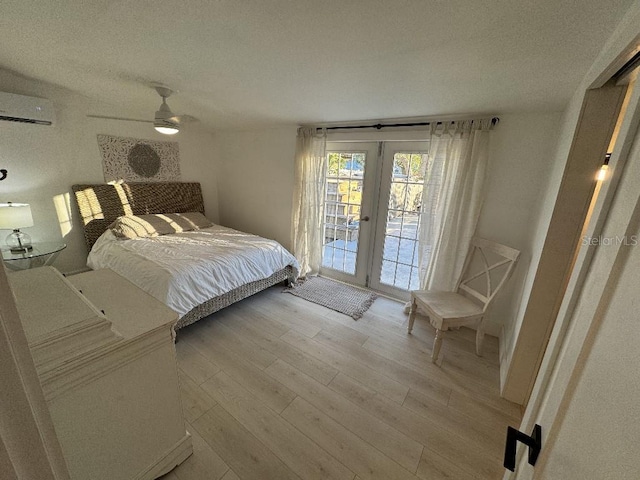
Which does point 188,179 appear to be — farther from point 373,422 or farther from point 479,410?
point 479,410

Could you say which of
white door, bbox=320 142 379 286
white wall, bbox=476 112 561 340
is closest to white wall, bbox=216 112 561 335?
white wall, bbox=476 112 561 340

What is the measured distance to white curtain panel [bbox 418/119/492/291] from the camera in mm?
2324

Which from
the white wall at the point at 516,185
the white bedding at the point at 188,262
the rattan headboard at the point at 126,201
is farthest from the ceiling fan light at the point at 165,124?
the white wall at the point at 516,185

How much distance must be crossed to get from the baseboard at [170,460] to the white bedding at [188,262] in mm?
998

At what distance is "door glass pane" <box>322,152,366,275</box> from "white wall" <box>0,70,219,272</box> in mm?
2395

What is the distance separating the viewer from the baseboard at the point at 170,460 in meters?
1.23

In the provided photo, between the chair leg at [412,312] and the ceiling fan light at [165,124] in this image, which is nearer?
the ceiling fan light at [165,124]

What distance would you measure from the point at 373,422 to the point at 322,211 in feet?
7.80

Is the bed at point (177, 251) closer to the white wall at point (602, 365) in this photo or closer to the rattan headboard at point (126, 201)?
the rattan headboard at point (126, 201)

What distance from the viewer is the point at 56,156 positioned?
2730 millimetres

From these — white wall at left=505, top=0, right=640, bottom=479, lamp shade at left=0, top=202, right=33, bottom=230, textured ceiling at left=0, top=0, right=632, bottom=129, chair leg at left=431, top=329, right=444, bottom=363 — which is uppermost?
textured ceiling at left=0, top=0, right=632, bottom=129

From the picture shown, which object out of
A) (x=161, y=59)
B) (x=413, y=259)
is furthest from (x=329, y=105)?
(x=413, y=259)

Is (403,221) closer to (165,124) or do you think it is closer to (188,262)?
(188,262)

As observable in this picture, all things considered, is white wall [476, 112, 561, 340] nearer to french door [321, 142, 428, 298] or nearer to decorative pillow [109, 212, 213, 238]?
french door [321, 142, 428, 298]
